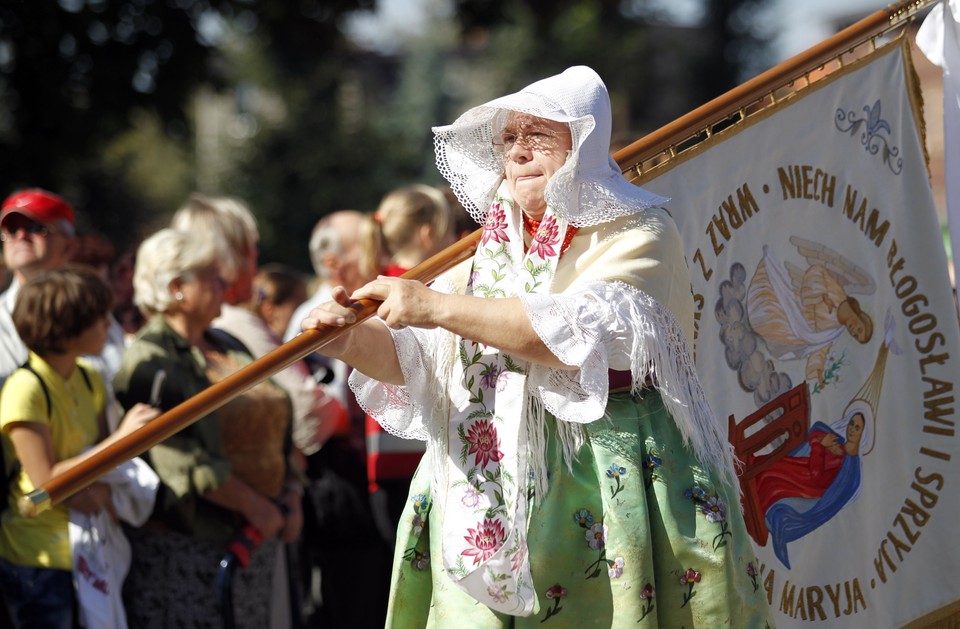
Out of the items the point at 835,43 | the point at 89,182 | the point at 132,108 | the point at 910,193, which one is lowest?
the point at 910,193

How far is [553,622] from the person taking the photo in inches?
112

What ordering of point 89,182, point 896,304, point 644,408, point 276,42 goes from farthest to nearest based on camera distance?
point 89,182 < point 276,42 < point 896,304 < point 644,408

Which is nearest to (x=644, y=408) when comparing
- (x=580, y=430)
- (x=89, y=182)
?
(x=580, y=430)

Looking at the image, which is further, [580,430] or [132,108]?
[132,108]

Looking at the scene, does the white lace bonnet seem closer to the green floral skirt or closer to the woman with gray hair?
the green floral skirt

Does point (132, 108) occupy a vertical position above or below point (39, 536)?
above

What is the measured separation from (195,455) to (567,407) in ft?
6.81

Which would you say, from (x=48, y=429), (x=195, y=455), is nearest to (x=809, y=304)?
(x=195, y=455)

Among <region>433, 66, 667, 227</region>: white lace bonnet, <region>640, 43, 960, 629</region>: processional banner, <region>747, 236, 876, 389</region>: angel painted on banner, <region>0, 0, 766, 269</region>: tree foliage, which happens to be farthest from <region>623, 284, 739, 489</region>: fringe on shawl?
<region>0, 0, 766, 269</region>: tree foliage

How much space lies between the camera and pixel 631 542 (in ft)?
9.21

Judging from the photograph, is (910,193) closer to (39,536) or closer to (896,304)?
(896,304)

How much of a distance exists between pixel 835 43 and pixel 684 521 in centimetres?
162

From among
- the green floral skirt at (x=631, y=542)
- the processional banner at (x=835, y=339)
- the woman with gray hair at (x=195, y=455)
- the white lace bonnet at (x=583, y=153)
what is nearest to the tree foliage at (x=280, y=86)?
the processional banner at (x=835, y=339)

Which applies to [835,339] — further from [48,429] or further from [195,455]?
[48,429]
